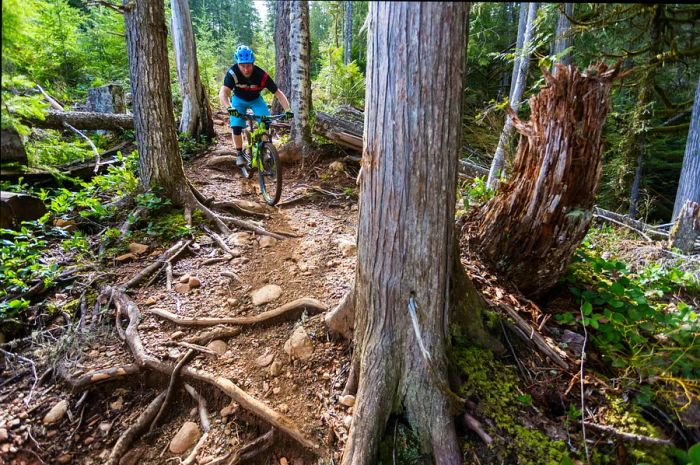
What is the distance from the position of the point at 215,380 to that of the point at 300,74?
599 cm

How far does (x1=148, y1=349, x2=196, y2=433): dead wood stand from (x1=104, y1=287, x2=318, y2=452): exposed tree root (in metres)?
0.05

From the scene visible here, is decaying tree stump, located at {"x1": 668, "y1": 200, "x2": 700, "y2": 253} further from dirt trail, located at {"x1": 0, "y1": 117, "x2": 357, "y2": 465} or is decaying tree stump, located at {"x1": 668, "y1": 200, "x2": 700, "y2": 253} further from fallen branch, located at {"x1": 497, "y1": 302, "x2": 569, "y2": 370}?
dirt trail, located at {"x1": 0, "y1": 117, "x2": 357, "y2": 465}

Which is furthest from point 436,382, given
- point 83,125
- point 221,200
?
point 83,125

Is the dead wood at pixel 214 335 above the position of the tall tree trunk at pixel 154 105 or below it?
below

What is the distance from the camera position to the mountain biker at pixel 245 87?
222 inches

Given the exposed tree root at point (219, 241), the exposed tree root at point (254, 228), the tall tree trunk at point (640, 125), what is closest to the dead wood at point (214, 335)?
the exposed tree root at point (219, 241)

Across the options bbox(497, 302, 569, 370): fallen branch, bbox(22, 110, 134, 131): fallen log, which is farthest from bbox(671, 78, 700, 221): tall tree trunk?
bbox(22, 110, 134, 131): fallen log

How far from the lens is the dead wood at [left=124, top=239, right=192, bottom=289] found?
4086 millimetres

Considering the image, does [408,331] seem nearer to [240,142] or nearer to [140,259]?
[140,259]

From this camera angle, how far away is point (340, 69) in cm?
1028

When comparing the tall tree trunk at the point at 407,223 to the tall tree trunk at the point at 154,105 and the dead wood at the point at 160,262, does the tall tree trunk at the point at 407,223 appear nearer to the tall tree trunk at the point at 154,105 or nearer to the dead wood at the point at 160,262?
the dead wood at the point at 160,262

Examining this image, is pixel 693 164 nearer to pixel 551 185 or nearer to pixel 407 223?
pixel 551 185

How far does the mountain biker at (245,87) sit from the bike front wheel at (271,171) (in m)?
0.67

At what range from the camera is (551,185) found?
319cm
